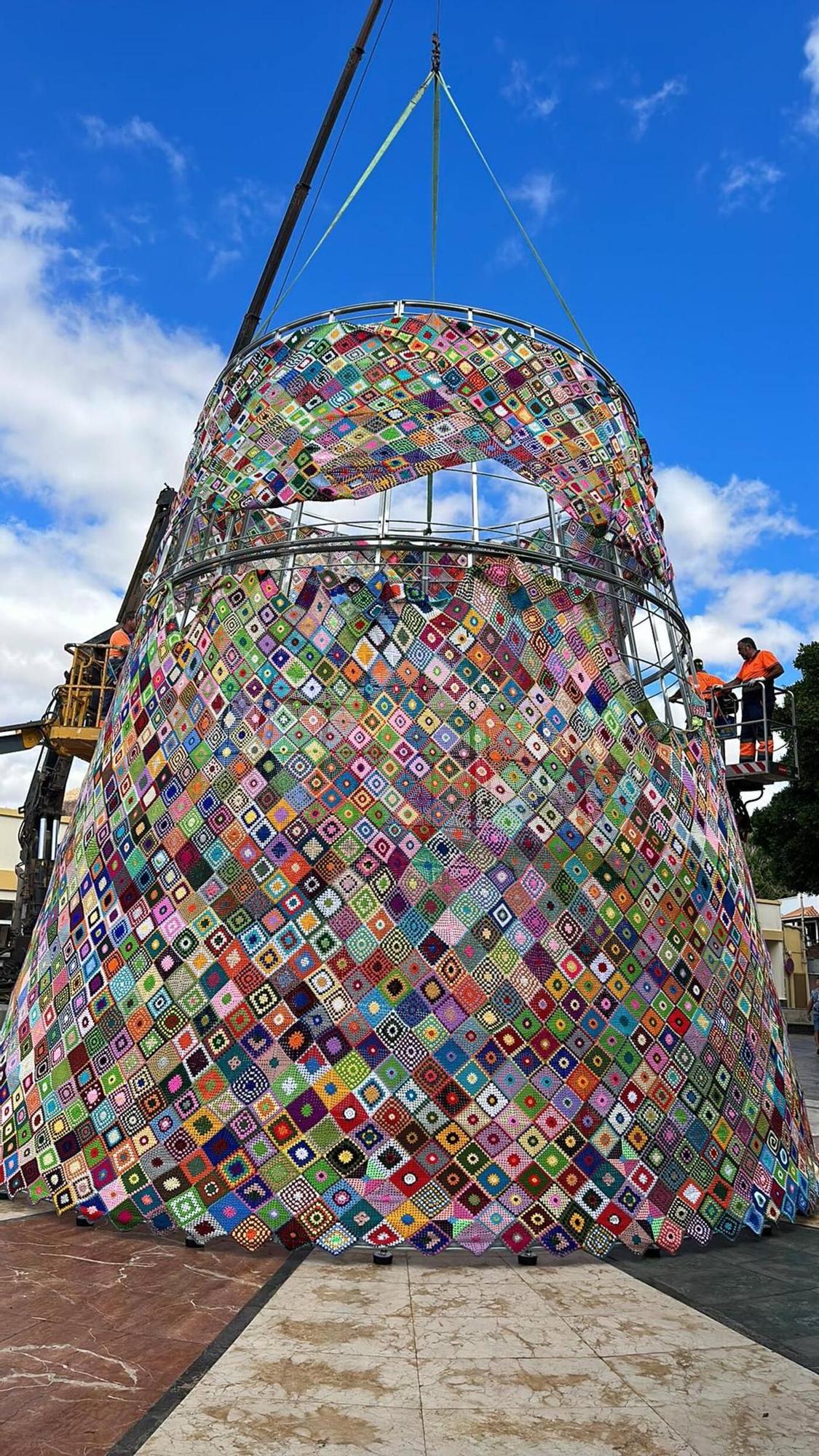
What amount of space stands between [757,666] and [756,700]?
0.34m

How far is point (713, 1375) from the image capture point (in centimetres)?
348

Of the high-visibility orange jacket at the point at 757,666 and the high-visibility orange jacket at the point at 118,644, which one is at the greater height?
the high-visibility orange jacket at the point at 118,644

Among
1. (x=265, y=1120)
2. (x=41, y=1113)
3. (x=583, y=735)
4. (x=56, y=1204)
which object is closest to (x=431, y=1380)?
(x=265, y=1120)

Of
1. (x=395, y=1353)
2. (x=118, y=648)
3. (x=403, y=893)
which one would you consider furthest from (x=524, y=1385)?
(x=118, y=648)

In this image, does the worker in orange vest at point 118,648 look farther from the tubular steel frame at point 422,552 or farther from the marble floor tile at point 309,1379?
the marble floor tile at point 309,1379

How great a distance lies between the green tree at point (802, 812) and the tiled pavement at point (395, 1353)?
15239 millimetres

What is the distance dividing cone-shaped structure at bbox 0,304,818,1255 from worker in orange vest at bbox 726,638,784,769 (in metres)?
1.91

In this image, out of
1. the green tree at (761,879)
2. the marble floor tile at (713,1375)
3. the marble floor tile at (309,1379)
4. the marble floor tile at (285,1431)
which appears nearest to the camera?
the marble floor tile at (285,1431)

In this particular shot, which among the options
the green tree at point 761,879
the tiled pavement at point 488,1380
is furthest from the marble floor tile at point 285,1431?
the green tree at point 761,879

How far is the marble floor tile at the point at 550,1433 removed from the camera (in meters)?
2.92

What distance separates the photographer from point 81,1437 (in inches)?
114

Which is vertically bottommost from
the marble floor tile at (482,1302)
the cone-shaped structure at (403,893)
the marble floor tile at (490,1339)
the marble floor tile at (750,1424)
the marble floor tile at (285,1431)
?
the marble floor tile at (482,1302)

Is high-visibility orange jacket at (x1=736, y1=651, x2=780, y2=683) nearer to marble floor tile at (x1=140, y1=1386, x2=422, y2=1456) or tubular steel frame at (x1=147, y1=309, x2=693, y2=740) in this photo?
tubular steel frame at (x1=147, y1=309, x2=693, y2=740)

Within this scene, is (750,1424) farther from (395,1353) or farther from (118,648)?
(118,648)
